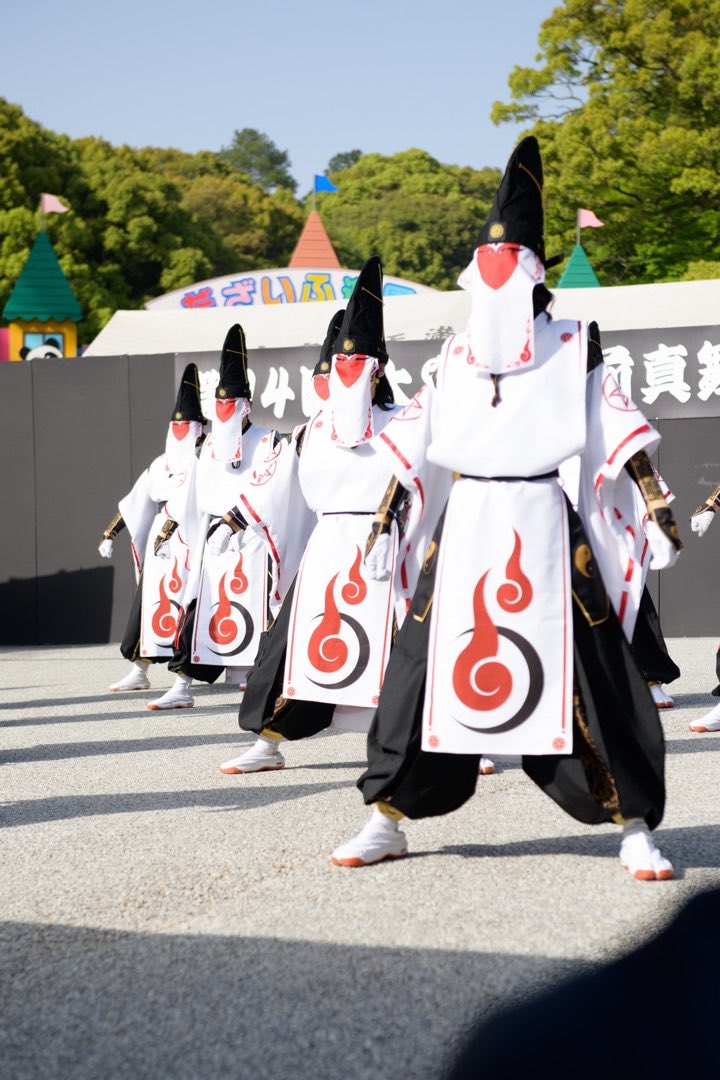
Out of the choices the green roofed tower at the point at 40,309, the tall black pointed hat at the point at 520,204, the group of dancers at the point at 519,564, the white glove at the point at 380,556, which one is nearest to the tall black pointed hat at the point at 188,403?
the group of dancers at the point at 519,564

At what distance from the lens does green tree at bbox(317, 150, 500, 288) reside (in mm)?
46531

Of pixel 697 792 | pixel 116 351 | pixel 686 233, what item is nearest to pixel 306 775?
pixel 697 792

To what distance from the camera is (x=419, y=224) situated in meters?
47.2

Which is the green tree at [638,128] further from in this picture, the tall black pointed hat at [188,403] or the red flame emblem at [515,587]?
the red flame emblem at [515,587]

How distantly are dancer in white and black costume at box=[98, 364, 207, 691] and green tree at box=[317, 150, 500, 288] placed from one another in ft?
115

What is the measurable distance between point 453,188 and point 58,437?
40.2 m

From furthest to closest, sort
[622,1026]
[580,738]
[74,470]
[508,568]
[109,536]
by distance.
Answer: [74,470]
[109,536]
[508,568]
[580,738]
[622,1026]

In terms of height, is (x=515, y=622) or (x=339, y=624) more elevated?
(x=515, y=622)

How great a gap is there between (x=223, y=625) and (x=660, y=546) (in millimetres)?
3890

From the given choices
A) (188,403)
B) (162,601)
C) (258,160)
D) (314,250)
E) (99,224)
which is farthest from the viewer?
(258,160)

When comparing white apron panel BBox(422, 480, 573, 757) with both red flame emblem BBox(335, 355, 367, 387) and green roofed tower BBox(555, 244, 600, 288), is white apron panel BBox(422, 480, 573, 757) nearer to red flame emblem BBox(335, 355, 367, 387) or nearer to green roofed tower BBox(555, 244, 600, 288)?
red flame emblem BBox(335, 355, 367, 387)

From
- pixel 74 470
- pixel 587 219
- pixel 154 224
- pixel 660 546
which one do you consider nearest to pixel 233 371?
pixel 660 546

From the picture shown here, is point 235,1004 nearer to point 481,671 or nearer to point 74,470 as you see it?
point 481,671

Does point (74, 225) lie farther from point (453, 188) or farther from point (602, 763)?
point (602, 763)
